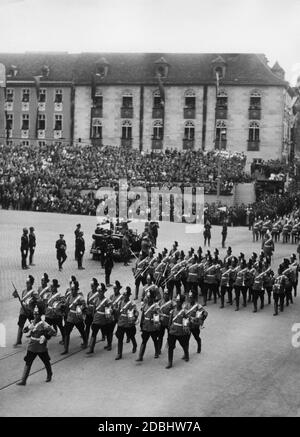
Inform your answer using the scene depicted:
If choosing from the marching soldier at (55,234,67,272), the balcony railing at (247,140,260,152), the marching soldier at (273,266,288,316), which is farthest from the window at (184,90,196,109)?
the marching soldier at (273,266,288,316)

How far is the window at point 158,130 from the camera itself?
6228 centimetres

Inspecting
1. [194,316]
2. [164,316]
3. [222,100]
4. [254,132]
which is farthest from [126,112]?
[194,316]

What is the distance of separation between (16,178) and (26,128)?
55.6 ft

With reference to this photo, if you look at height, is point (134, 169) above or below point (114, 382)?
above

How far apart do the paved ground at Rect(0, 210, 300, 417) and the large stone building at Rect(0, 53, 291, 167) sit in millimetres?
41348

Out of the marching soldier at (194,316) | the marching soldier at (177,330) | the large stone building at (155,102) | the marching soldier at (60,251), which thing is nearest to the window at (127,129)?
the large stone building at (155,102)

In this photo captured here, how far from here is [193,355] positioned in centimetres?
1584

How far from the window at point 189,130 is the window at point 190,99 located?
155 centimetres

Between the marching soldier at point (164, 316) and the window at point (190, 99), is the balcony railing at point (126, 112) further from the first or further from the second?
the marching soldier at point (164, 316)

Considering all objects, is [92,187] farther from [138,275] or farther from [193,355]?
[193,355]

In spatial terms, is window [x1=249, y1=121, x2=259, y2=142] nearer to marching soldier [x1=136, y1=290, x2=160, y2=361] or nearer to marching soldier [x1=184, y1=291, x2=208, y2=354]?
marching soldier [x1=184, y1=291, x2=208, y2=354]

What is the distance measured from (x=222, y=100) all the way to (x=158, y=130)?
21.6 ft

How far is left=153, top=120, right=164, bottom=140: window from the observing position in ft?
204

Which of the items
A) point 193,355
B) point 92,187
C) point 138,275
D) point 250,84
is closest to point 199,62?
point 250,84
